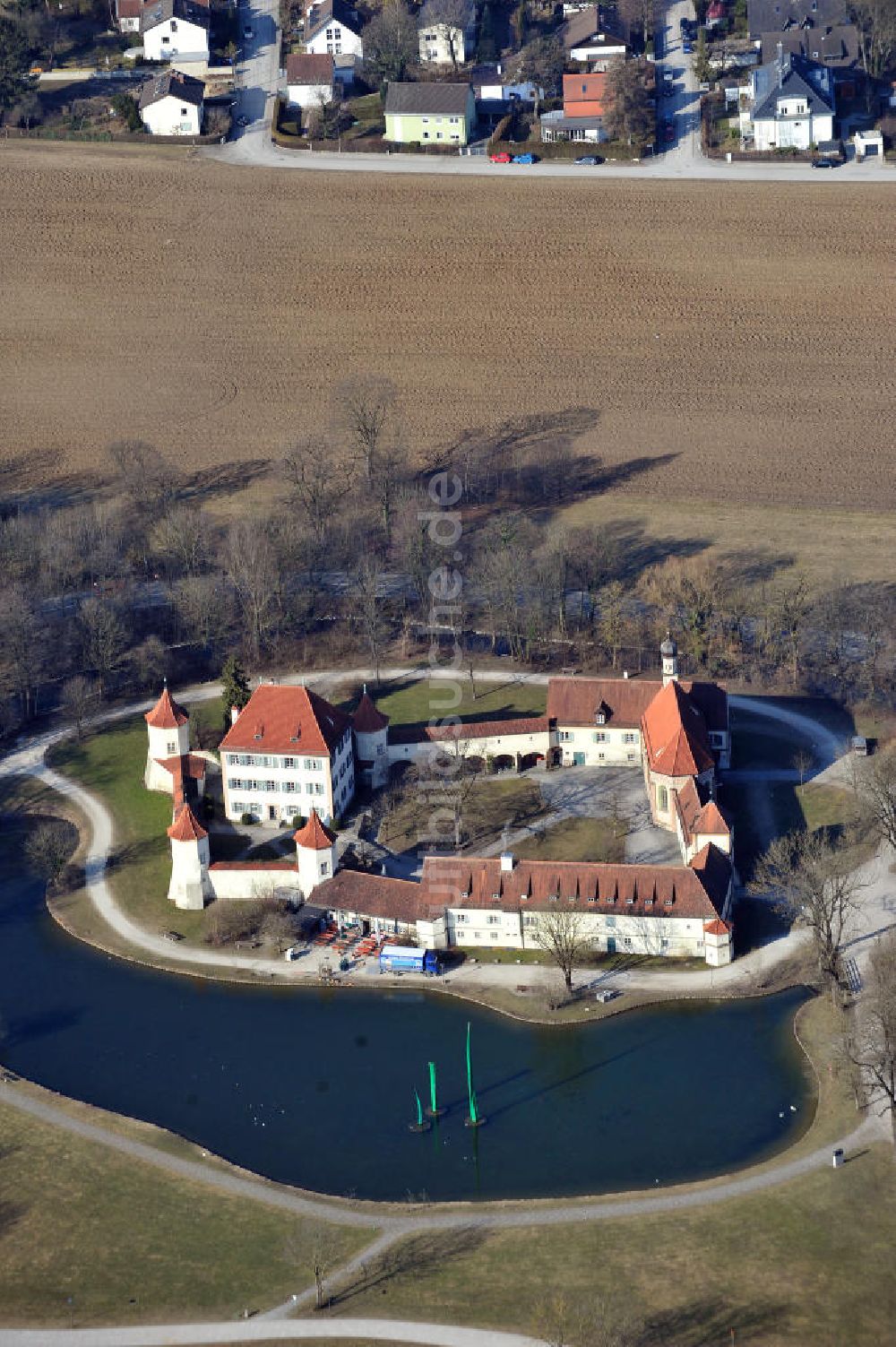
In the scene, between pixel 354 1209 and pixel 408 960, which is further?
pixel 408 960

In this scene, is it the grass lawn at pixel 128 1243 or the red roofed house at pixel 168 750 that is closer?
the grass lawn at pixel 128 1243

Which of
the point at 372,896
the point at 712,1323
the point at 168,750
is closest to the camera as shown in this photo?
the point at 712,1323

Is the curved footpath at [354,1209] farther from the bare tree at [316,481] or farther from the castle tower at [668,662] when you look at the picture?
the bare tree at [316,481]

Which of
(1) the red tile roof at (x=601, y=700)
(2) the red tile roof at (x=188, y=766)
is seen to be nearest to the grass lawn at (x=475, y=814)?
(1) the red tile roof at (x=601, y=700)

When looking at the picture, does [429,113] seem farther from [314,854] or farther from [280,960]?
[280,960]

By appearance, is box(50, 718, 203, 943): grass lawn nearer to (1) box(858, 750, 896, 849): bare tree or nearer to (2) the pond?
(2) the pond

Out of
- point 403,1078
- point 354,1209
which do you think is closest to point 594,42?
point 403,1078

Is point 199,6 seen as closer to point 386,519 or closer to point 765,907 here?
point 386,519
